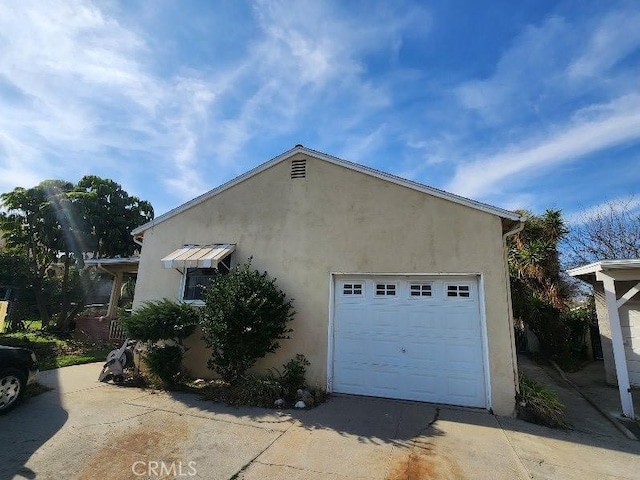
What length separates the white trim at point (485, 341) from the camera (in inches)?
301

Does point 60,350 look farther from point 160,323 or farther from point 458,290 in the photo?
point 458,290

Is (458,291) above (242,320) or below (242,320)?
above

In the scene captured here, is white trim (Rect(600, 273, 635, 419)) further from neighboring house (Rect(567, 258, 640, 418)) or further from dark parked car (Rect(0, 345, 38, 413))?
dark parked car (Rect(0, 345, 38, 413))

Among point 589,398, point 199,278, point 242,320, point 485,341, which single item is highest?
point 199,278

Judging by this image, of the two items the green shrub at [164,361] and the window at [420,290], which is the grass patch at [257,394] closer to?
the green shrub at [164,361]

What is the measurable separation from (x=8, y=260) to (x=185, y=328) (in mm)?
20767

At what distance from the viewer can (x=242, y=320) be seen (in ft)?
27.6

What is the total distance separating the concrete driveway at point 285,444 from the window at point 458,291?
8.28ft

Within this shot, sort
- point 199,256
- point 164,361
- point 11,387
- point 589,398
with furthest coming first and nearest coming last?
point 199,256 < point 589,398 < point 164,361 < point 11,387

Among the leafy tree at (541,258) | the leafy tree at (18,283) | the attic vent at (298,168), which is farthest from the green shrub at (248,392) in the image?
the leafy tree at (18,283)

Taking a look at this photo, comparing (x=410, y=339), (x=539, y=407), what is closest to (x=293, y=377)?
(x=410, y=339)

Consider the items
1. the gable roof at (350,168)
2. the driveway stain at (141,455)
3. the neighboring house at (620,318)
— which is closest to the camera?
the driveway stain at (141,455)

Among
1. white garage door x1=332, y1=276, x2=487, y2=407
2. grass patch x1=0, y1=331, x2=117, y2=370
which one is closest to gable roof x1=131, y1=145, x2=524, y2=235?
white garage door x1=332, y1=276, x2=487, y2=407

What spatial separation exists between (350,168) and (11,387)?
28.8 ft
